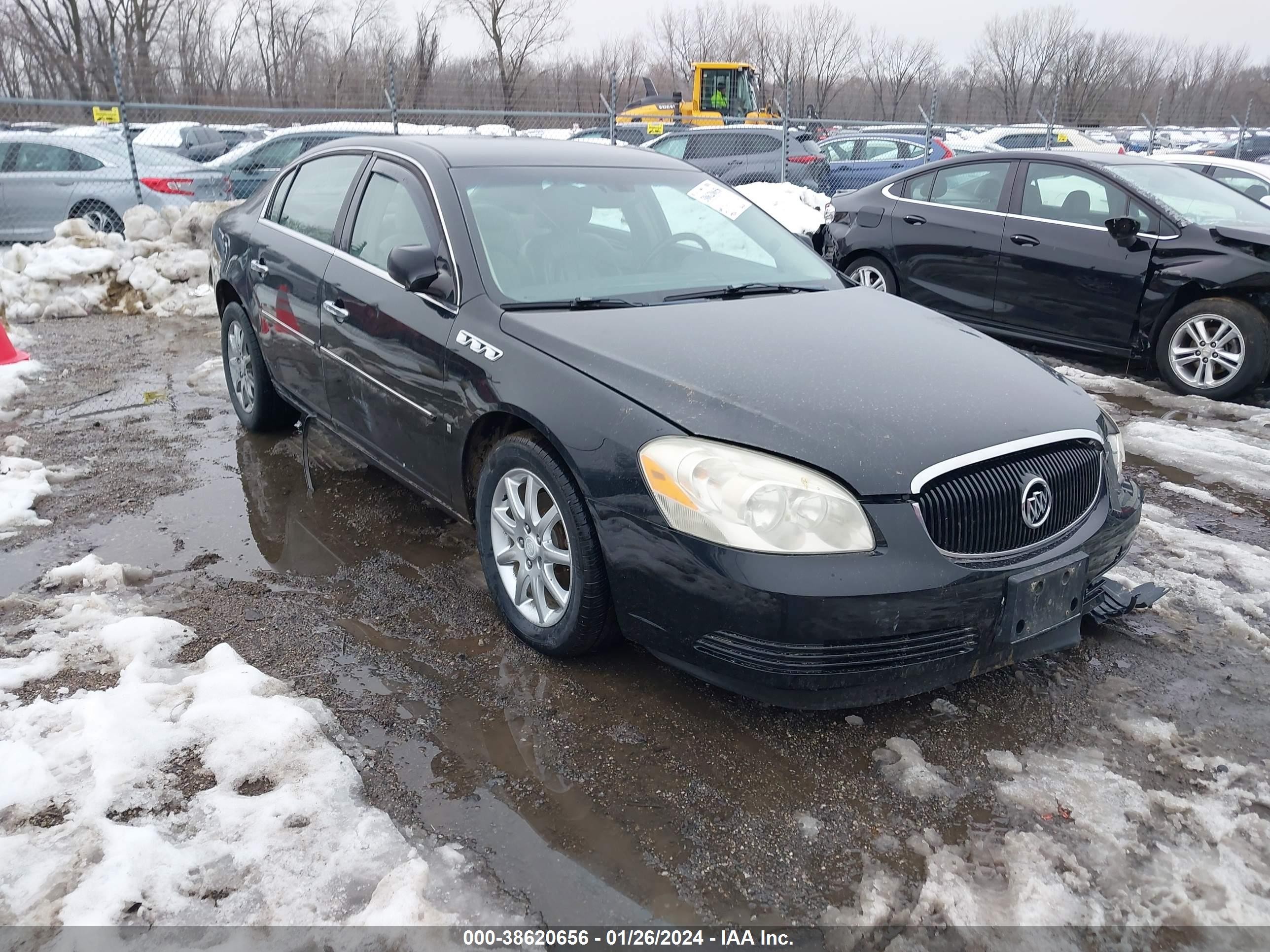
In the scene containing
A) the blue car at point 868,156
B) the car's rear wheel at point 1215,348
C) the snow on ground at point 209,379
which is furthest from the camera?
the blue car at point 868,156

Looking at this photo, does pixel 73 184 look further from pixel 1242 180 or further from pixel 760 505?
pixel 1242 180

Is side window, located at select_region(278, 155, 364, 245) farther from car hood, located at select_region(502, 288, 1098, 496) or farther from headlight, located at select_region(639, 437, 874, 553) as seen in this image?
headlight, located at select_region(639, 437, 874, 553)

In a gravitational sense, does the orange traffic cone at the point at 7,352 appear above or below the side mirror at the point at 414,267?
below

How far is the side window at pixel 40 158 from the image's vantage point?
39.6 feet

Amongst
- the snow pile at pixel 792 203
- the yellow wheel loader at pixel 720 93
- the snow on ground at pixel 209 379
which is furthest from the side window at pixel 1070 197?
the yellow wheel loader at pixel 720 93

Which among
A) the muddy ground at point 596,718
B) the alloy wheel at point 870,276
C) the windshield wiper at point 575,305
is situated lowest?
the muddy ground at point 596,718

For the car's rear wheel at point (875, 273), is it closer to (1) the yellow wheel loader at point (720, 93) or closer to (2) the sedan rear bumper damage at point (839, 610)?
(2) the sedan rear bumper damage at point (839, 610)

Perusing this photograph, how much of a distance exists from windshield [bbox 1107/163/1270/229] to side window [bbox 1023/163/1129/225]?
17 centimetres

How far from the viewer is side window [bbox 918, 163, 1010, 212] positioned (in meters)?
7.62

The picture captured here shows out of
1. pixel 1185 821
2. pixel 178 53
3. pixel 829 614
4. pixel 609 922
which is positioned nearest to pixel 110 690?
pixel 609 922

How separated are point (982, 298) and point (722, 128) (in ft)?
27.0

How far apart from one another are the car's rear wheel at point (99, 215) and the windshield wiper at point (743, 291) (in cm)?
1103

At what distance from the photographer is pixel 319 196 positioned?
4602 millimetres

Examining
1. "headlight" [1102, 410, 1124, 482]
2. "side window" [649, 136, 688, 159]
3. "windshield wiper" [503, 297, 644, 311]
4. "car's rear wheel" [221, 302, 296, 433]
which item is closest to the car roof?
"windshield wiper" [503, 297, 644, 311]
